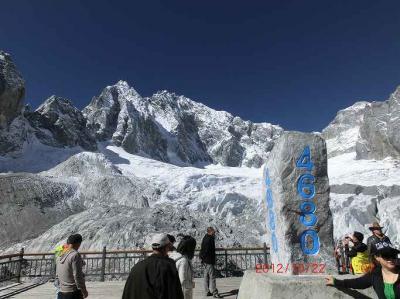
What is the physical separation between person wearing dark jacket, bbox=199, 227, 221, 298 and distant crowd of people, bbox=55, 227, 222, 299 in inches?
138

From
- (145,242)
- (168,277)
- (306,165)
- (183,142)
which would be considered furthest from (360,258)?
(183,142)

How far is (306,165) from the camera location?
696 centimetres

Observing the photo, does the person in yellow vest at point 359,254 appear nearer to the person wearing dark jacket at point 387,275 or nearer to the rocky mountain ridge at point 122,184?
the person wearing dark jacket at point 387,275

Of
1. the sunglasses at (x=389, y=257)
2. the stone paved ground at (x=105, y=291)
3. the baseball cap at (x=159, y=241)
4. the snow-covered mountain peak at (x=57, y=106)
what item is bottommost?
the stone paved ground at (x=105, y=291)

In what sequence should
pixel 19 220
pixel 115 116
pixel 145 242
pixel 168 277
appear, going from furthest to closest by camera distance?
pixel 115 116, pixel 19 220, pixel 145 242, pixel 168 277

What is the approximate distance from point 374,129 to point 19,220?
9994 centimetres

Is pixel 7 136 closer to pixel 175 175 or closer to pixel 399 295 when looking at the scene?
pixel 175 175

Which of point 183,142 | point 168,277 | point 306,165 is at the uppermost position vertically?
point 183,142

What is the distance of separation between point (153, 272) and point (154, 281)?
0.08m

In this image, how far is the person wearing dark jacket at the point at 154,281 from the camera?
11.1 ft

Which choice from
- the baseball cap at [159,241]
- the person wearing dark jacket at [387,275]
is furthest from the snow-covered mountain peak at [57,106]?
the person wearing dark jacket at [387,275]

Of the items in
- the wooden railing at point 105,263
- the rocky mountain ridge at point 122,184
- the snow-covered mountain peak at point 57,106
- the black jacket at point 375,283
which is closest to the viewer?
the black jacket at point 375,283

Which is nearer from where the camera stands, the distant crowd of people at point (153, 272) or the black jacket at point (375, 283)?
the distant crowd of people at point (153, 272)

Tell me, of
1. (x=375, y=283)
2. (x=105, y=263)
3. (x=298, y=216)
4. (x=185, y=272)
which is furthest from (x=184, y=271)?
(x=105, y=263)
